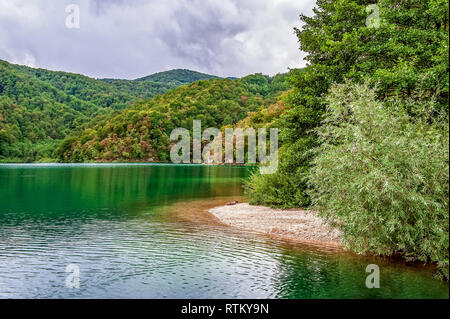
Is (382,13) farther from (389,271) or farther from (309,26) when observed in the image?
(389,271)

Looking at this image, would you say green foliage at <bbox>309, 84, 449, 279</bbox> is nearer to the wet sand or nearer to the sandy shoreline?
the sandy shoreline

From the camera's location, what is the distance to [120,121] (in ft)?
505

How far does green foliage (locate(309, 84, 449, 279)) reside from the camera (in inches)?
497

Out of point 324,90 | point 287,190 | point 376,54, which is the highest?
point 376,54

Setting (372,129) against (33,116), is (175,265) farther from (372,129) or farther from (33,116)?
(33,116)

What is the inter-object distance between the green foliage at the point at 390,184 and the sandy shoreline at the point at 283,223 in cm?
222

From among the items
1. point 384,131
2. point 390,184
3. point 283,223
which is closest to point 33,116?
point 283,223

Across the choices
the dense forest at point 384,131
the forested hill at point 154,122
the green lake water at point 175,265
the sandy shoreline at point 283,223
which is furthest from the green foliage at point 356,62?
the forested hill at point 154,122

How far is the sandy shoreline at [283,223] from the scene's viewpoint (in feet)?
61.1

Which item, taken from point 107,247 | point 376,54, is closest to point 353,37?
point 376,54

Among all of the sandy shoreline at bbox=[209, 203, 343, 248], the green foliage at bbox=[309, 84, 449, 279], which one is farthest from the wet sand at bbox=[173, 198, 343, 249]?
the green foliage at bbox=[309, 84, 449, 279]

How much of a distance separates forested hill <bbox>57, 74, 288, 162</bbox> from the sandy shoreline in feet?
372

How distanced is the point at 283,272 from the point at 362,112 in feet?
21.3

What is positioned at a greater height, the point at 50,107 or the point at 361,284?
the point at 50,107
